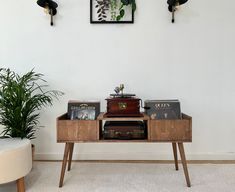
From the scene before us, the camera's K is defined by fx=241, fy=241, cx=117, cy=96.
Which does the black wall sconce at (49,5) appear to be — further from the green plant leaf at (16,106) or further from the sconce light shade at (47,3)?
the green plant leaf at (16,106)

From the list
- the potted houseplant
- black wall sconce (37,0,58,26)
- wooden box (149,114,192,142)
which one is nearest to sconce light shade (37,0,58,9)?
black wall sconce (37,0,58,26)

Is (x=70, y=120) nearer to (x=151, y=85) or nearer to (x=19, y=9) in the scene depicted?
(x=151, y=85)

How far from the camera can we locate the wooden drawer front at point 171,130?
2.03 meters

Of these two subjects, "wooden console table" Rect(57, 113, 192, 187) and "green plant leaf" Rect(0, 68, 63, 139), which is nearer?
"wooden console table" Rect(57, 113, 192, 187)

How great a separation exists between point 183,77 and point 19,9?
1.98 meters

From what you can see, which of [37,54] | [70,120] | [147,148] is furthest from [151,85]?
[37,54]

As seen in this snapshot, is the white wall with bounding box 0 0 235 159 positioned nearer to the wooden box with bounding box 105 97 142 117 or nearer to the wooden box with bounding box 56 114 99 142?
the wooden box with bounding box 105 97 142 117

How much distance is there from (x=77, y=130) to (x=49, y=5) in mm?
1392

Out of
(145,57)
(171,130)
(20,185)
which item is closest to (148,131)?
(171,130)

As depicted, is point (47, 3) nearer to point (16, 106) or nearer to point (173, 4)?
point (16, 106)

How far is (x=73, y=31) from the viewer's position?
2691 millimetres

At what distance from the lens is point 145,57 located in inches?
106

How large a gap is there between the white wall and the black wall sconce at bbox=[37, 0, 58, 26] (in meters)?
0.08

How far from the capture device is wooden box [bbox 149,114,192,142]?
2025 mm
